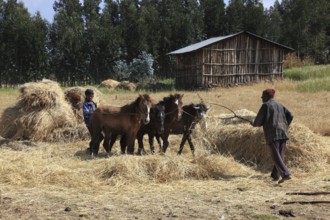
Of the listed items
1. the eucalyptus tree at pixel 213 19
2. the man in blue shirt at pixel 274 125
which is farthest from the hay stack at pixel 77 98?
the eucalyptus tree at pixel 213 19

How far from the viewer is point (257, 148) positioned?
10.5m

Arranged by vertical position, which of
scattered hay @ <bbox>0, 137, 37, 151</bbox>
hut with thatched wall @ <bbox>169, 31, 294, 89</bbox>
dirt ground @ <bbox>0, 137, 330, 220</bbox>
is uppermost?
hut with thatched wall @ <bbox>169, 31, 294, 89</bbox>

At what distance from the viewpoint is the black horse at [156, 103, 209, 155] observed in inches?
424

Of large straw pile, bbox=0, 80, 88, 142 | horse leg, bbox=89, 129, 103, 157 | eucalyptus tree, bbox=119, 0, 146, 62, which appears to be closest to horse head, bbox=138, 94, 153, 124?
horse leg, bbox=89, 129, 103, 157

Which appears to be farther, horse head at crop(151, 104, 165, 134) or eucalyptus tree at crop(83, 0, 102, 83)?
eucalyptus tree at crop(83, 0, 102, 83)

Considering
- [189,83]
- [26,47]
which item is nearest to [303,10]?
[189,83]

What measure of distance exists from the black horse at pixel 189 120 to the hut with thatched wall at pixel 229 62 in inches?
822

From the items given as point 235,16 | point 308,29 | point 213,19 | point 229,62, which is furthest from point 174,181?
point 308,29

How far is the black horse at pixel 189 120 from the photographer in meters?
10.8

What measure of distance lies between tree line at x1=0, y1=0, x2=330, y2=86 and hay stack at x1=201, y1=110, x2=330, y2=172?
2799 cm

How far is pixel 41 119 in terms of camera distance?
42.6 feet

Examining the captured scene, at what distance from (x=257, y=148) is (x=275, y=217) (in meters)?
4.53

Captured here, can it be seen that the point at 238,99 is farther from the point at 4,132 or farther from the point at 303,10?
the point at 303,10

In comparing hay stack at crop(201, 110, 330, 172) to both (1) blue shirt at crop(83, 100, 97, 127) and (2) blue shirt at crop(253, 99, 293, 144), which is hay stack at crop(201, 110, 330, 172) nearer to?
(2) blue shirt at crop(253, 99, 293, 144)
